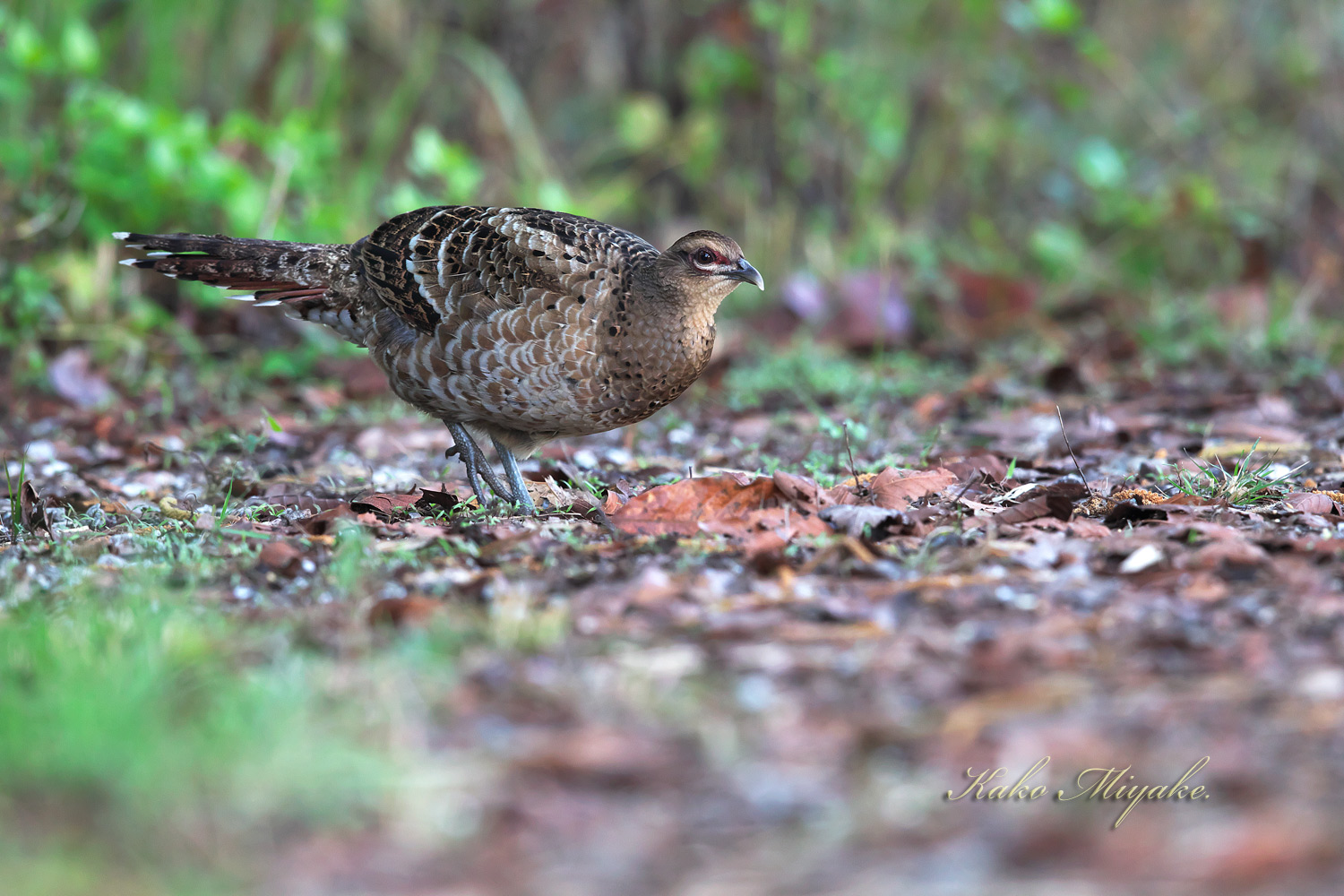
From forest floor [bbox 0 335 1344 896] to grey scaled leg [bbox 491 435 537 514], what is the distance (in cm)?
19

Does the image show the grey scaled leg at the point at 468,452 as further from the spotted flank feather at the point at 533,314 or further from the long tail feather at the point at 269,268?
the long tail feather at the point at 269,268

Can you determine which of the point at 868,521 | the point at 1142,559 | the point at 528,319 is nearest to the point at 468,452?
the point at 528,319

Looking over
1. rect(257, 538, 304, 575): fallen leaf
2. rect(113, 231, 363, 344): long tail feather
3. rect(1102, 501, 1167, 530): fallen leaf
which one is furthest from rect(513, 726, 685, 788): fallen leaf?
rect(113, 231, 363, 344): long tail feather

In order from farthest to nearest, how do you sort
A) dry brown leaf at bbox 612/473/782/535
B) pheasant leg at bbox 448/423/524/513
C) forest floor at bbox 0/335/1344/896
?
pheasant leg at bbox 448/423/524/513
dry brown leaf at bbox 612/473/782/535
forest floor at bbox 0/335/1344/896

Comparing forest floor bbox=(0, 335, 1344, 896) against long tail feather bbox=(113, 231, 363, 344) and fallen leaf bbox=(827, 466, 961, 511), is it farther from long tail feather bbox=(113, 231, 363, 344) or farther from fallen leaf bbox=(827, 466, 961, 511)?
long tail feather bbox=(113, 231, 363, 344)

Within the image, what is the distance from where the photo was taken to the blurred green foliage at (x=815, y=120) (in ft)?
29.7

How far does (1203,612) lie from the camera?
3154mm

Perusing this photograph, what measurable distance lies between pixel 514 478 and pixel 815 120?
614 centimetres

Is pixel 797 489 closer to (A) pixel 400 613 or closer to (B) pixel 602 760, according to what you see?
(A) pixel 400 613

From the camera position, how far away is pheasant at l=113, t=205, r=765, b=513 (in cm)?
488

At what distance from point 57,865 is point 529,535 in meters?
1.95

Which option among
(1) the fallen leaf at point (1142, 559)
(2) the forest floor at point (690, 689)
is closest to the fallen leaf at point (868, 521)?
(2) the forest floor at point (690, 689)

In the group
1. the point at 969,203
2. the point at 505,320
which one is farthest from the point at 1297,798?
the point at 969,203

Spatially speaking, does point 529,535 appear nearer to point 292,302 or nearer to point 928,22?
point 292,302
